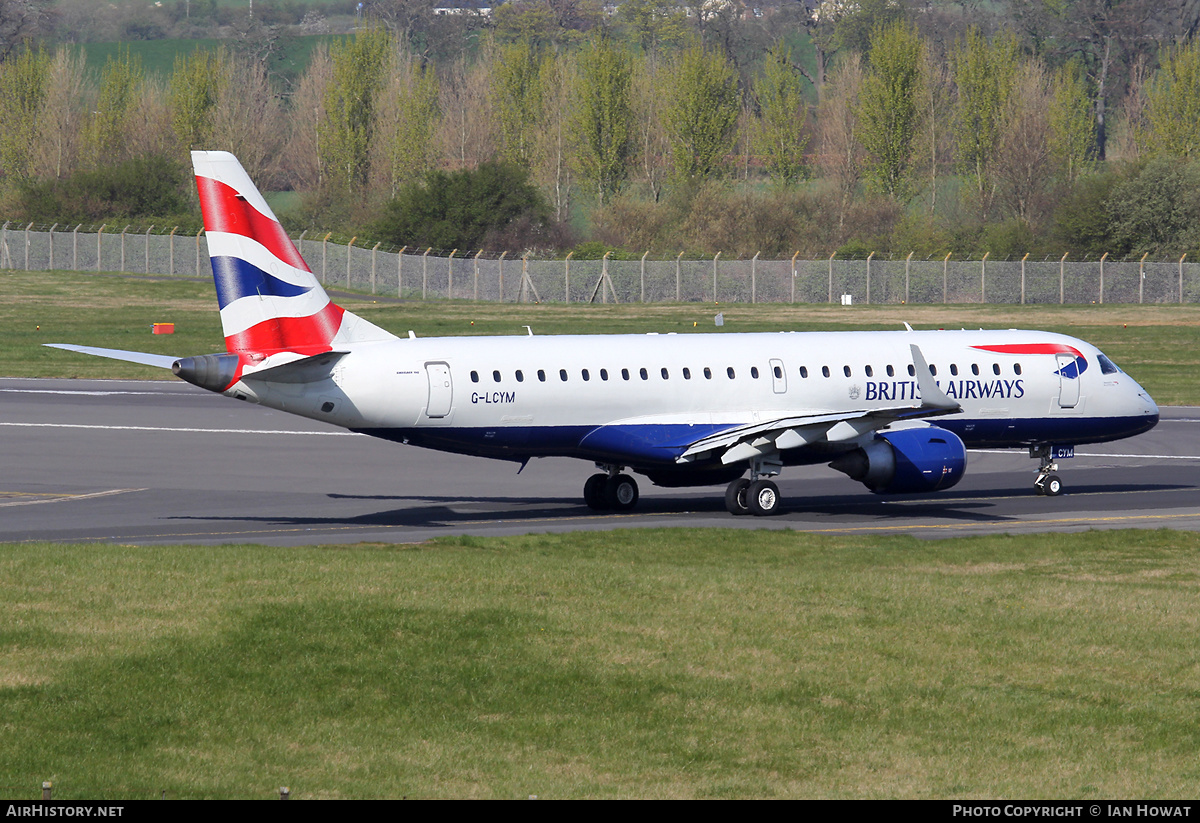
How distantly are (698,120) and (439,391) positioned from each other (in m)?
118

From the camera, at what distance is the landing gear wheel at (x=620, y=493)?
3531cm

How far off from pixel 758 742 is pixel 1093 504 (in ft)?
79.9

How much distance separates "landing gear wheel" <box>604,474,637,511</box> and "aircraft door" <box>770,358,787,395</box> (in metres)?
3.93

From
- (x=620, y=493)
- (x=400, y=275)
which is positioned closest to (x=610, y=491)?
(x=620, y=493)

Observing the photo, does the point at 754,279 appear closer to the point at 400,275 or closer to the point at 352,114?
the point at 400,275

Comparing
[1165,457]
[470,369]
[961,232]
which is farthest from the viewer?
[961,232]

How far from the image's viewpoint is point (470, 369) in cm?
3244

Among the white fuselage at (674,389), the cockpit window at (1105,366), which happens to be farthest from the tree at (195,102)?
the white fuselage at (674,389)

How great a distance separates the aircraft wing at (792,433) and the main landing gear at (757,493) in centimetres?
44

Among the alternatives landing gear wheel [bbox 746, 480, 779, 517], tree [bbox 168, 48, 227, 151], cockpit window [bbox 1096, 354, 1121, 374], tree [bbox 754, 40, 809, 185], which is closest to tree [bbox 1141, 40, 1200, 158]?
tree [bbox 754, 40, 809, 185]

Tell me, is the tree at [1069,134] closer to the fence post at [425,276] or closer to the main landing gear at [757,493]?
the fence post at [425,276]

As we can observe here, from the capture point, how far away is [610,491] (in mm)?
35312
